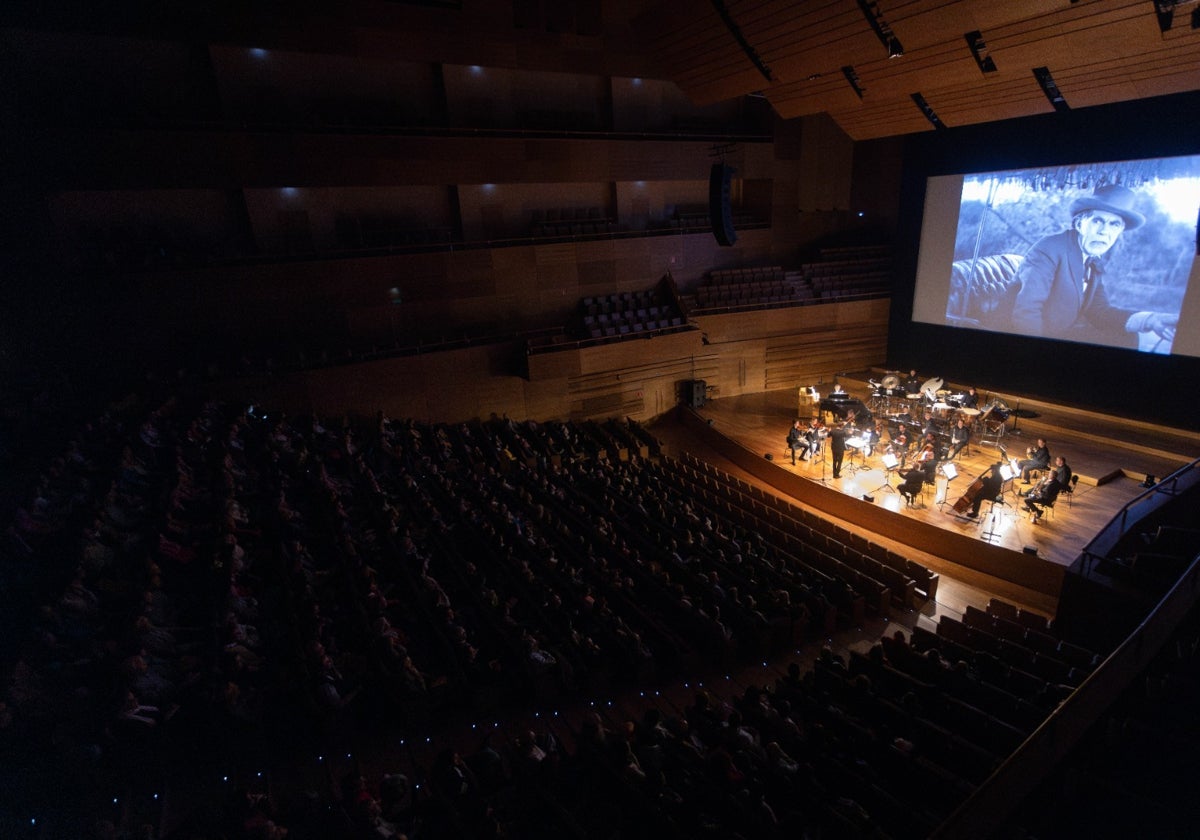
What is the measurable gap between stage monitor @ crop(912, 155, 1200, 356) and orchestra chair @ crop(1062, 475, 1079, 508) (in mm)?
2965

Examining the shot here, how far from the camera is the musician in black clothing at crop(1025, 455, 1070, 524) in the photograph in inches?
246

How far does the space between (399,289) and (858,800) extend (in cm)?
927

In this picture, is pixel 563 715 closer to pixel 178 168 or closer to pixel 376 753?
pixel 376 753

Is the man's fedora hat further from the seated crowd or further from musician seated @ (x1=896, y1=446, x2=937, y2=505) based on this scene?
Answer: the seated crowd

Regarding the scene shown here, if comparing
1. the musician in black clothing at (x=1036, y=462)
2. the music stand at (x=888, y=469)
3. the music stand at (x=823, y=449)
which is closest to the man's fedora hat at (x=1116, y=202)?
the musician in black clothing at (x=1036, y=462)

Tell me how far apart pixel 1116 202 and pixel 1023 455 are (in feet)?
12.1

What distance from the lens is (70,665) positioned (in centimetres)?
379

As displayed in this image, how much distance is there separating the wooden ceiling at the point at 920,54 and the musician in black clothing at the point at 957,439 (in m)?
4.47

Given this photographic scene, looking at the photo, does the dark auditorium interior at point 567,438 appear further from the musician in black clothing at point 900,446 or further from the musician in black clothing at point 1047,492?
the musician in black clothing at point 900,446

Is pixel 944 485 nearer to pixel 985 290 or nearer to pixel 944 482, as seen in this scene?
pixel 944 482

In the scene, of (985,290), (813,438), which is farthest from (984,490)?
(985,290)

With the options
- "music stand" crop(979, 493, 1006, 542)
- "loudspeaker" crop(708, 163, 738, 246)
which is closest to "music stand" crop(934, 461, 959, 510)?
"music stand" crop(979, 493, 1006, 542)

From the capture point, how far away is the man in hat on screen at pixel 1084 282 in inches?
319

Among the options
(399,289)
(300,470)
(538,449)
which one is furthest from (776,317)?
(300,470)
